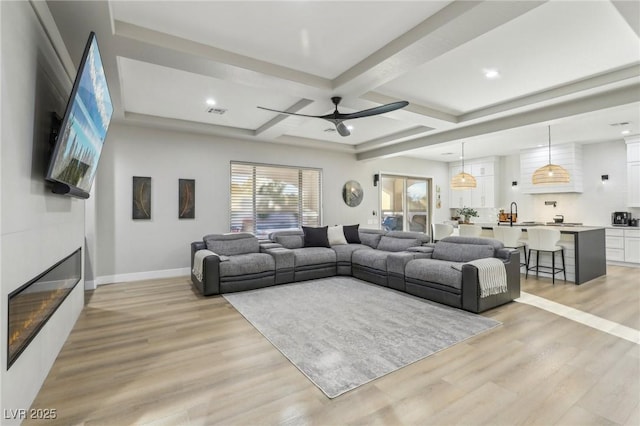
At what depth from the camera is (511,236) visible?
18.8 feet

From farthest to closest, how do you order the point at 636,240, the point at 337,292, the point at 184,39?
the point at 636,240, the point at 337,292, the point at 184,39

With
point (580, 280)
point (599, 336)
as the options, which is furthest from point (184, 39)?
point (580, 280)

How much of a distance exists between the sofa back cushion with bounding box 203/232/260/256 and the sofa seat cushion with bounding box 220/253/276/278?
194 millimetres

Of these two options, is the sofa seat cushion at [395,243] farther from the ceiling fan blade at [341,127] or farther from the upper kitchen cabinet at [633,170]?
the upper kitchen cabinet at [633,170]

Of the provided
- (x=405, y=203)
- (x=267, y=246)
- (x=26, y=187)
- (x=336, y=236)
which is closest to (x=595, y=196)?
(x=405, y=203)

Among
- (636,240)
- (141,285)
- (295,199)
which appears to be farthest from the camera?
(295,199)

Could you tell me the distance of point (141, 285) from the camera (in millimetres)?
5082

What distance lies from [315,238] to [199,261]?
2241mm

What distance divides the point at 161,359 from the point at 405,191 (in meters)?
7.71

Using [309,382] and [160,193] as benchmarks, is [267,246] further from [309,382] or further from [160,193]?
[309,382]

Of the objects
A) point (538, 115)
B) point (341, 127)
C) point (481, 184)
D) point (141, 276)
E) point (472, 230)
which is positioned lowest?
point (141, 276)

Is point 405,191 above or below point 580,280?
above

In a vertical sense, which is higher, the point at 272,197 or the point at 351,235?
the point at 272,197

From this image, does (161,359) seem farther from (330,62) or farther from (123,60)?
(330,62)
